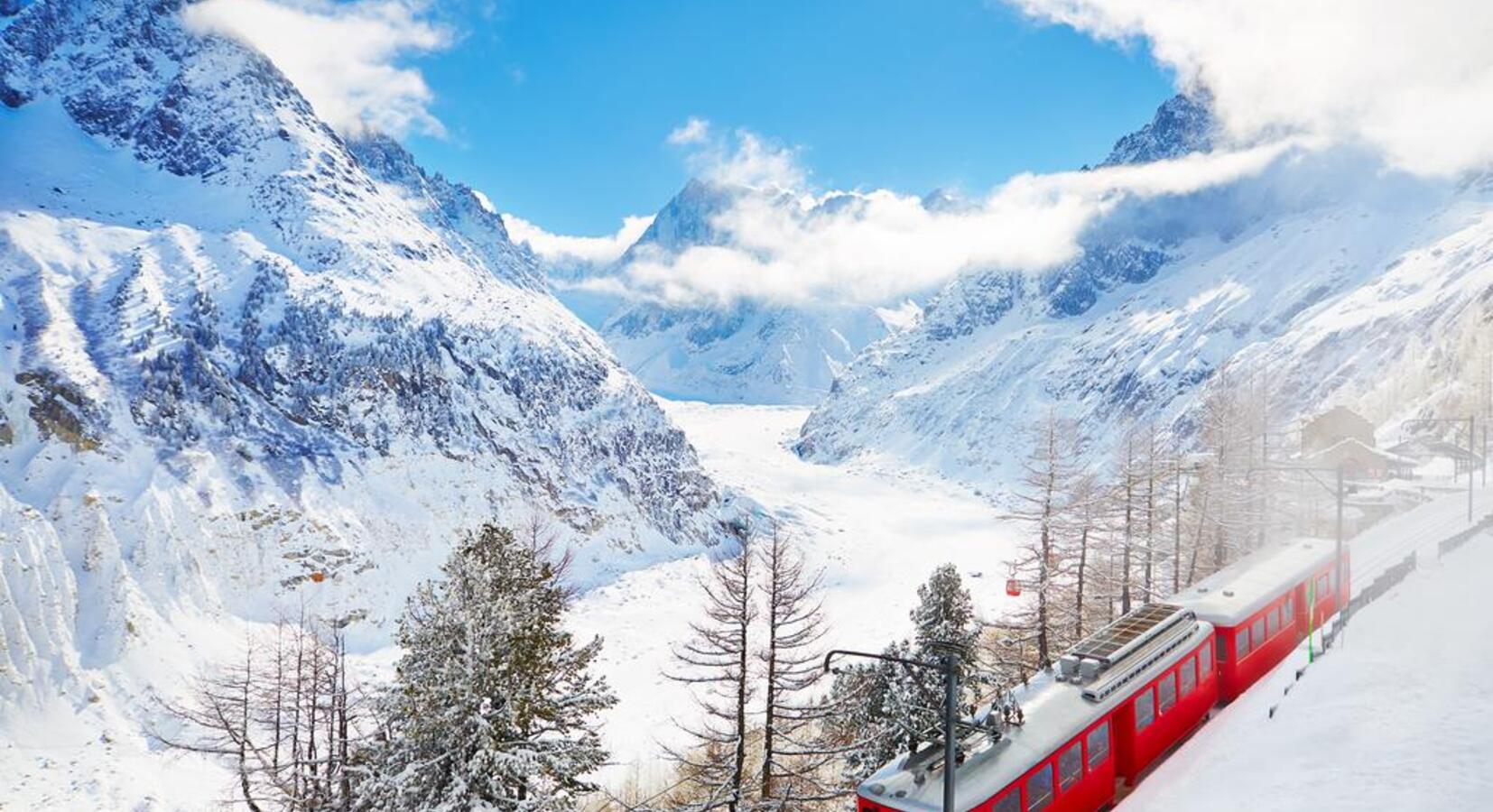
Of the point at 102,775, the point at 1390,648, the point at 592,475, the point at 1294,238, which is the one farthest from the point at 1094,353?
the point at 102,775

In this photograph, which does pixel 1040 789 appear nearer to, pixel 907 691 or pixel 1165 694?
pixel 907 691

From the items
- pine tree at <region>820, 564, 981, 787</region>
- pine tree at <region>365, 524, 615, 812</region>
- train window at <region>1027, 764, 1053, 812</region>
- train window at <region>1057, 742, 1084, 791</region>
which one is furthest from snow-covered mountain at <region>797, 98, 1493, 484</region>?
pine tree at <region>365, 524, 615, 812</region>

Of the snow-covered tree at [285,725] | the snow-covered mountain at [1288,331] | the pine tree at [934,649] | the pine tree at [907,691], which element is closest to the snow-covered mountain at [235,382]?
the snow-covered tree at [285,725]

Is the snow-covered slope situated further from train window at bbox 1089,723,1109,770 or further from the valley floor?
the valley floor

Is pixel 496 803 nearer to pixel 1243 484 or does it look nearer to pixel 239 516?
pixel 1243 484

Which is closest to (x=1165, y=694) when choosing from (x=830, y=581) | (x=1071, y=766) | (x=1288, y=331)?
(x=1071, y=766)
